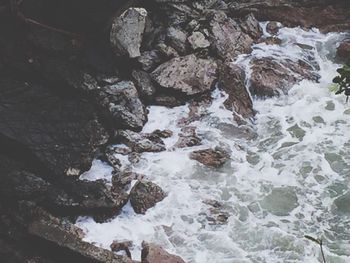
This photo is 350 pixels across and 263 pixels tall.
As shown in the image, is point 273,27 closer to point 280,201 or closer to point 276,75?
point 276,75

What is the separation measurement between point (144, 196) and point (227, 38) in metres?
4.59

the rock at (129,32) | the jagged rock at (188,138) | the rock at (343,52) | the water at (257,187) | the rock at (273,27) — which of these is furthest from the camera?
the rock at (273,27)

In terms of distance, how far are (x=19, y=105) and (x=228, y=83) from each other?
385cm

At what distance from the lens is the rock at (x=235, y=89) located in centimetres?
898

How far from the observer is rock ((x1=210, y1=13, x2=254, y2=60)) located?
10.0 m

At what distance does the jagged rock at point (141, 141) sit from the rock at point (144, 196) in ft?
3.08

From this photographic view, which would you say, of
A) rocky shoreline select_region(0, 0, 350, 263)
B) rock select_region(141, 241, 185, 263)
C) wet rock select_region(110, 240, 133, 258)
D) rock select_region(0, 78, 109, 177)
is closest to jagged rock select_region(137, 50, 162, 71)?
rocky shoreline select_region(0, 0, 350, 263)

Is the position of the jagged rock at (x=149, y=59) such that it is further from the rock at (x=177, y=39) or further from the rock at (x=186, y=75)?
the rock at (x=177, y=39)

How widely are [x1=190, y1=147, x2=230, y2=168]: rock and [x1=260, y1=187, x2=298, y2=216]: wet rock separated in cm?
95

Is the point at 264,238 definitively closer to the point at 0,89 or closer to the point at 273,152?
the point at 273,152

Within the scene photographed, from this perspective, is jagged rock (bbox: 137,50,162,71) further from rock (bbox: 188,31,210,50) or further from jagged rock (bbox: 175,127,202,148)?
jagged rock (bbox: 175,127,202,148)

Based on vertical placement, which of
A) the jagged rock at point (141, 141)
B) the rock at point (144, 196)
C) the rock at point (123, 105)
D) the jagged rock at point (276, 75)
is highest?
the jagged rock at point (276, 75)

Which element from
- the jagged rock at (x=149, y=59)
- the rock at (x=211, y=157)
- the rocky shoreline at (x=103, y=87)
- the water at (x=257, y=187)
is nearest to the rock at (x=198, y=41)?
the rocky shoreline at (x=103, y=87)

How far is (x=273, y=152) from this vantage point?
26.3 feet
